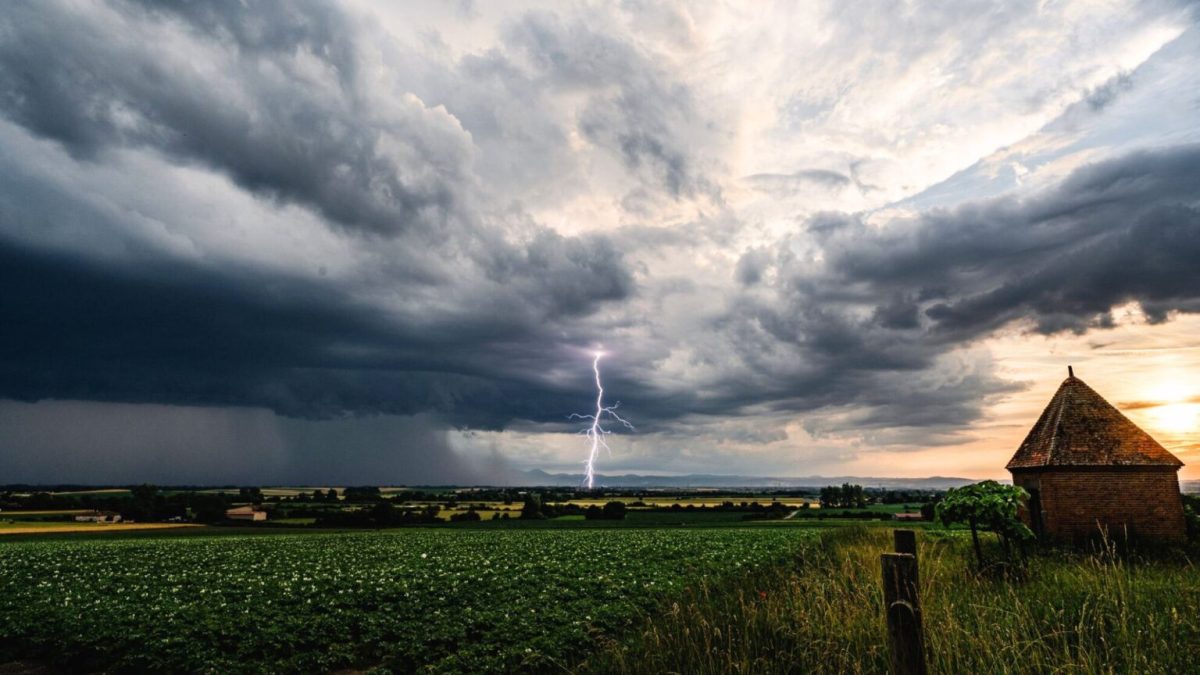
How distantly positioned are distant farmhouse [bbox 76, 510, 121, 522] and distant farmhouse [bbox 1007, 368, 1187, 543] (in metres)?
122

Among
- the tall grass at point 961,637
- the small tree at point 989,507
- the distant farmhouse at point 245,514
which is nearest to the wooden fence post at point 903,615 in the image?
the tall grass at point 961,637

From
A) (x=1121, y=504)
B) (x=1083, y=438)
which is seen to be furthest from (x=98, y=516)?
(x=1121, y=504)

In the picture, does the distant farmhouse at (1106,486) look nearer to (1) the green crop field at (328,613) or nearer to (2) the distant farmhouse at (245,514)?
(1) the green crop field at (328,613)

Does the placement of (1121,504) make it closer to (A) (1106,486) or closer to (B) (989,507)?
(A) (1106,486)

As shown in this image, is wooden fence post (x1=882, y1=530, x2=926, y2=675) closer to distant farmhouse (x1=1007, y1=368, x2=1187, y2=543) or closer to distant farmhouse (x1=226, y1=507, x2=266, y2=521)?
distant farmhouse (x1=1007, y1=368, x2=1187, y2=543)

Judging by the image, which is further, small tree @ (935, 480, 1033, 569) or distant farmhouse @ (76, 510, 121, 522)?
distant farmhouse @ (76, 510, 121, 522)

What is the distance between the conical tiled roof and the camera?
94.8ft

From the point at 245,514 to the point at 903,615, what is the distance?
117m

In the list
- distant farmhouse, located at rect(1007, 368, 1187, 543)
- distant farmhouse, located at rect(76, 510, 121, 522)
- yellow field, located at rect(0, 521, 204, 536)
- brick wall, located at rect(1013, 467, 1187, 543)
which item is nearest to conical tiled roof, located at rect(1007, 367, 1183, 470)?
distant farmhouse, located at rect(1007, 368, 1187, 543)

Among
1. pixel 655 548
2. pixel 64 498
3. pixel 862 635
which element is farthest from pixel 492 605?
pixel 64 498

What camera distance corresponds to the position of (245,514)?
98500mm

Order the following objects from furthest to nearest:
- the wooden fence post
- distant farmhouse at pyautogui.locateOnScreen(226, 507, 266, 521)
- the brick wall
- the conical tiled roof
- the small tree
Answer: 1. distant farmhouse at pyautogui.locateOnScreen(226, 507, 266, 521)
2. the conical tiled roof
3. the brick wall
4. the small tree
5. the wooden fence post

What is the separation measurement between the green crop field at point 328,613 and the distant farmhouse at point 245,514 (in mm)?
72410

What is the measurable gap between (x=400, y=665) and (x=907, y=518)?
102533 millimetres
